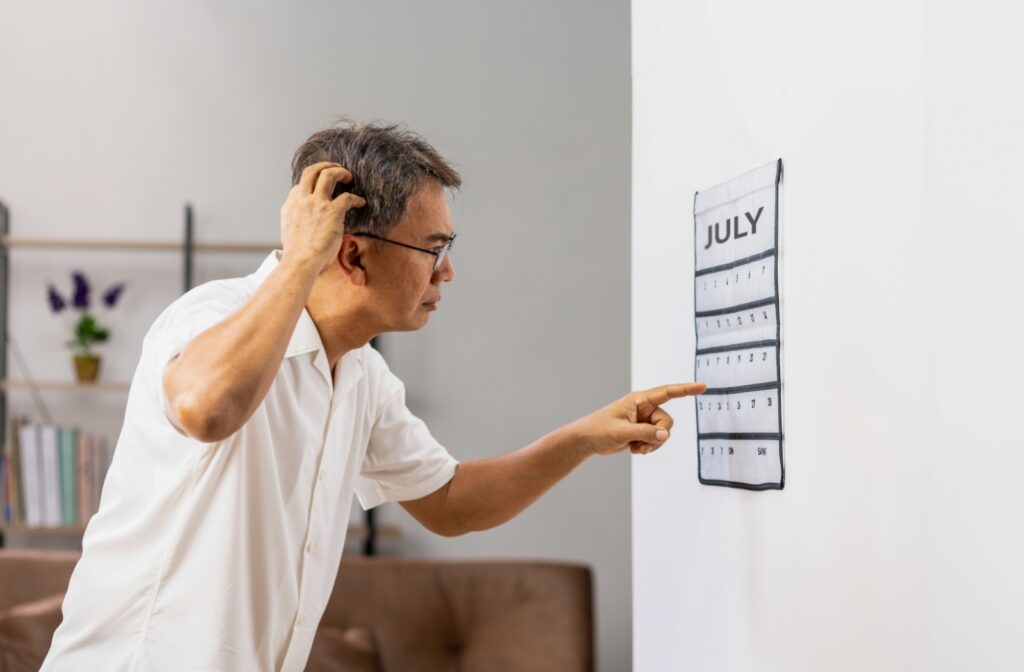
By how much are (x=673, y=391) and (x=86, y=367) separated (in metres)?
2.30

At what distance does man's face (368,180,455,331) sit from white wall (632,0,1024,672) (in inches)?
13.9

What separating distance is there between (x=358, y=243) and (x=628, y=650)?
7.73 feet

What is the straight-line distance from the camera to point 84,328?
3.15 m

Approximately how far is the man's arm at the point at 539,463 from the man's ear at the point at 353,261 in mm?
387

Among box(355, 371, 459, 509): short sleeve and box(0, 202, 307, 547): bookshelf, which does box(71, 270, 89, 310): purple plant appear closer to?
box(0, 202, 307, 547): bookshelf

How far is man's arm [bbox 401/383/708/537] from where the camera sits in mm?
1447

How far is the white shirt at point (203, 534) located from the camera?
1332 mm

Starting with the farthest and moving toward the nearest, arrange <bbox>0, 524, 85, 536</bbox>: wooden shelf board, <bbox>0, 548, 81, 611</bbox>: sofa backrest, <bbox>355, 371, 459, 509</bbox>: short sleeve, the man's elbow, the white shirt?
1. <bbox>0, 524, 85, 536</bbox>: wooden shelf board
2. <bbox>0, 548, 81, 611</bbox>: sofa backrest
3. <bbox>355, 371, 459, 509</bbox>: short sleeve
4. the white shirt
5. the man's elbow

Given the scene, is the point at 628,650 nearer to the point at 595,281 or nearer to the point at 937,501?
the point at 595,281

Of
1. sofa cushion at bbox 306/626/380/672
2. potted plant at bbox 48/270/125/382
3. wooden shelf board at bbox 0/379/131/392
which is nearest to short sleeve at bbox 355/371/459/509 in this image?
sofa cushion at bbox 306/626/380/672

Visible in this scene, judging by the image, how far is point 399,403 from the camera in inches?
70.2

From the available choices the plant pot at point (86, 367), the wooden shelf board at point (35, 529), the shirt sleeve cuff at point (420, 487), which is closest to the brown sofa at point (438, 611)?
the wooden shelf board at point (35, 529)

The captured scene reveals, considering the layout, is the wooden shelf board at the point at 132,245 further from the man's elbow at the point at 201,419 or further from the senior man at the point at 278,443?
the man's elbow at the point at 201,419

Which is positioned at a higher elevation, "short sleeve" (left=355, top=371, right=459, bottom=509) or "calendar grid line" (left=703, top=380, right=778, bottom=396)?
"calendar grid line" (left=703, top=380, right=778, bottom=396)
